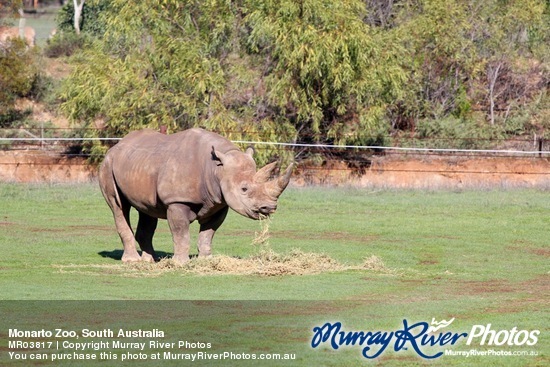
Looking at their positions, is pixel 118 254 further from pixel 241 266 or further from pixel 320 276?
pixel 320 276

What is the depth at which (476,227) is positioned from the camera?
29094 millimetres

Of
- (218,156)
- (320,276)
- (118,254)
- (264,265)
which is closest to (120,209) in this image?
(118,254)

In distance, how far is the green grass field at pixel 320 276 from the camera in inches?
621

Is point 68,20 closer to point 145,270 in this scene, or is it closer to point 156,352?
point 145,270

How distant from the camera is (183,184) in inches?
820

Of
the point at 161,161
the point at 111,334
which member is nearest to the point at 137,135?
the point at 161,161

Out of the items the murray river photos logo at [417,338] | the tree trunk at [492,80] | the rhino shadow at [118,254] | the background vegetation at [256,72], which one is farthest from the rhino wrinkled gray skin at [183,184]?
the tree trunk at [492,80]

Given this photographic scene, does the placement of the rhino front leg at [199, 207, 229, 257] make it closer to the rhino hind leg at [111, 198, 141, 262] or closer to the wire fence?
the rhino hind leg at [111, 198, 141, 262]

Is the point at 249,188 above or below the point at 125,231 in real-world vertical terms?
above

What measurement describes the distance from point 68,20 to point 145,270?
4893 cm

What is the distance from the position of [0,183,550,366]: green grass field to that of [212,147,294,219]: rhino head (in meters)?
1.15

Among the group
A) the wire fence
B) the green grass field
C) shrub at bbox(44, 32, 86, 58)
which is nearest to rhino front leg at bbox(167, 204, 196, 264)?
the green grass field

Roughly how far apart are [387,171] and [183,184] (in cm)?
2358

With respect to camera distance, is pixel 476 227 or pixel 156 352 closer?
pixel 156 352
